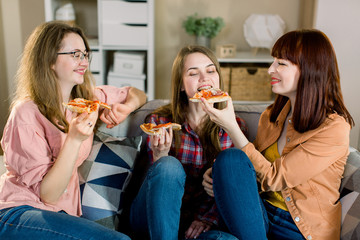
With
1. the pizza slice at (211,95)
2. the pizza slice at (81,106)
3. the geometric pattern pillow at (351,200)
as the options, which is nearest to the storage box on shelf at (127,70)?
the pizza slice at (211,95)

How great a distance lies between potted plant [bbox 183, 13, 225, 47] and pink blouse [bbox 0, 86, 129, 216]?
2458 mm

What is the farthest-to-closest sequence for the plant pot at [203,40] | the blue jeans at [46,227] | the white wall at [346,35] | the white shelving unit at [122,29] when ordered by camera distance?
the plant pot at [203,40] → the white shelving unit at [122,29] → the white wall at [346,35] → the blue jeans at [46,227]

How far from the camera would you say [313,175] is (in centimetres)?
154

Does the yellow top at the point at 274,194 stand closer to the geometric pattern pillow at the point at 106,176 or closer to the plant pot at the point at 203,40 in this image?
the geometric pattern pillow at the point at 106,176

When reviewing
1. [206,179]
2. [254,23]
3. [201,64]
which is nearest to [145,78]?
[254,23]

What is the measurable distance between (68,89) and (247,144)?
2.72 ft

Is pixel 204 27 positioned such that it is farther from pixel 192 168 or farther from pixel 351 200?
pixel 351 200

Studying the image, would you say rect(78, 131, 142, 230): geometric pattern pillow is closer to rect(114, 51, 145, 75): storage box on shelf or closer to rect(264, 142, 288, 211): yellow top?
rect(264, 142, 288, 211): yellow top

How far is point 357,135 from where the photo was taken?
356cm

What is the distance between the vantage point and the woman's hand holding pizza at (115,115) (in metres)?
1.96

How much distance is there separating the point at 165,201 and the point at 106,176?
437mm

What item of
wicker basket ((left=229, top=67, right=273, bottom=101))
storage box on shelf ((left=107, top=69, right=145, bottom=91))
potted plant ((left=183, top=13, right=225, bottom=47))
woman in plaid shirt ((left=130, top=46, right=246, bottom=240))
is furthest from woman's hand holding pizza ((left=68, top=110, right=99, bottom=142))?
potted plant ((left=183, top=13, right=225, bottom=47))

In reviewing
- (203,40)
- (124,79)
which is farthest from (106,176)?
(203,40)

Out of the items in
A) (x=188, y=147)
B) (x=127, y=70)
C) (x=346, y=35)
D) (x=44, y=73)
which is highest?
(x=346, y=35)
